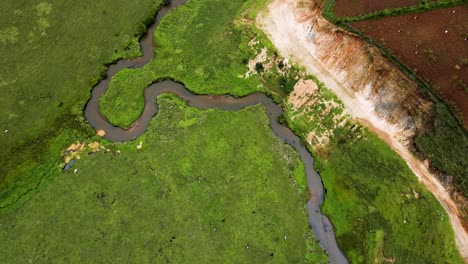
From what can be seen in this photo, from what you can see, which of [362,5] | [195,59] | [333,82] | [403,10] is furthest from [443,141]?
[195,59]

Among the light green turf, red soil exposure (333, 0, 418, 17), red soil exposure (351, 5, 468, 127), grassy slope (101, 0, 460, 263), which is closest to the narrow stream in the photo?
the light green turf

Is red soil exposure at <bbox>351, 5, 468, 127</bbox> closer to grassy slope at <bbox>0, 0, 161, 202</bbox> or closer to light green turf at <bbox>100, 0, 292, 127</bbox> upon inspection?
light green turf at <bbox>100, 0, 292, 127</bbox>

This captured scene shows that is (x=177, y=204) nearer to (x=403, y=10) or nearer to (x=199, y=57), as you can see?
(x=199, y=57)

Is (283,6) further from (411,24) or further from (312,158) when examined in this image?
(312,158)

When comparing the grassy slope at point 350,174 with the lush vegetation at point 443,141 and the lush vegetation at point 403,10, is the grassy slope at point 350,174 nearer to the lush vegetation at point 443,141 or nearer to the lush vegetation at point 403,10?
the lush vegetation at point 443,141

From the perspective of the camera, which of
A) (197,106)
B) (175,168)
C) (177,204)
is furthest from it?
(197,106)

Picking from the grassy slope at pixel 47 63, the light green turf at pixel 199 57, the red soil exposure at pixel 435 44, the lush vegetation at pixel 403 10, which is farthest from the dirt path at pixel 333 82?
the grassy slope at pixel 47 63
